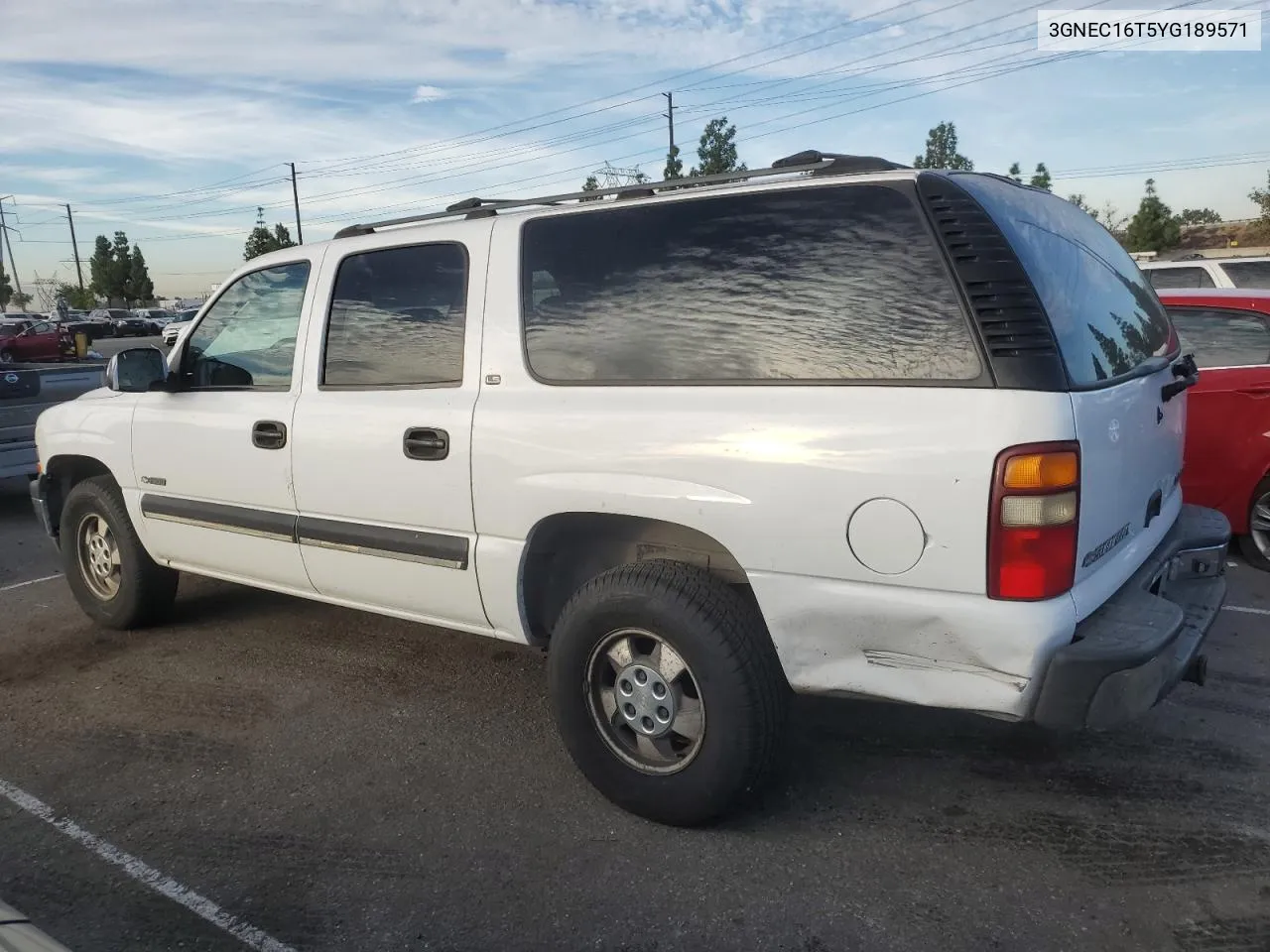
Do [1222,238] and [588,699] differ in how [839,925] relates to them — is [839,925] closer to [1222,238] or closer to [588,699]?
[588,699]

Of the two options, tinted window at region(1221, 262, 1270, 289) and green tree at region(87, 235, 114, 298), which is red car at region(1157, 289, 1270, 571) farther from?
green tree at region(87, 235, 114, 298)

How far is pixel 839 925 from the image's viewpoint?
2.67m

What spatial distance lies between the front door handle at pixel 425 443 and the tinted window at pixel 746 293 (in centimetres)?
43

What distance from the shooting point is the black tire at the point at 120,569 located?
4969 mm

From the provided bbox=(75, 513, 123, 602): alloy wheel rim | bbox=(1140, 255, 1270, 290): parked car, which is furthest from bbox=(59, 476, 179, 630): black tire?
bbox=(1140, 255, 1270, 290): parked car

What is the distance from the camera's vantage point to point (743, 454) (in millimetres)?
2852

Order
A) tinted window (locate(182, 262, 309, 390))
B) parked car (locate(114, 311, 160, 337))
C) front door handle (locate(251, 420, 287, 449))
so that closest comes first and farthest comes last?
front door handle (locate(251, 420, 287, 449))
tinted window (locate(182, 262, 309, 390))
parked car (locate(114, 311, 160, 337))

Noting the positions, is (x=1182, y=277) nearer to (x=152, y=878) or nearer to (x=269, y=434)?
(x=269, y=434)

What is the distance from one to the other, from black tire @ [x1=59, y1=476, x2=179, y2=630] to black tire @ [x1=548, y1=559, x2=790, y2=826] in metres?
2.79

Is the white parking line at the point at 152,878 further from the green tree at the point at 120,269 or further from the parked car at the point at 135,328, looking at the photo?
the green tree at the point at 120,269

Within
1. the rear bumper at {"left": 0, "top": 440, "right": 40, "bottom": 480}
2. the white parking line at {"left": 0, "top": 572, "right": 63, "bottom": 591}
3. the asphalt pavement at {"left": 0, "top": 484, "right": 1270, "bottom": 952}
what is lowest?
the asphalt pavement at {"left": 0, "top": 484, "right": 1270, "bottom": 952}

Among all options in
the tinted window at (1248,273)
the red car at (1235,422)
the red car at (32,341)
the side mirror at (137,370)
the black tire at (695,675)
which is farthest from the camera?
the red car at (32,341)

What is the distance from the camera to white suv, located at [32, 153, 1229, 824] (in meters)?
2.58

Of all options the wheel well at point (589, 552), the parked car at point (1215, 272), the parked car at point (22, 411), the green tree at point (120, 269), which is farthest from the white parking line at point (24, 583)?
the green tree at point (120, 269)
